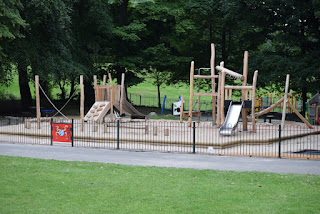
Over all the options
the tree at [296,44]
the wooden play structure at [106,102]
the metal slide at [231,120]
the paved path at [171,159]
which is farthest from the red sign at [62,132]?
the tree at [296,44]

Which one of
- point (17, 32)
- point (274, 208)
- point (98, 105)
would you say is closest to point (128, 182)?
point (274, 208)

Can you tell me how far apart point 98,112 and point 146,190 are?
16.4 meters

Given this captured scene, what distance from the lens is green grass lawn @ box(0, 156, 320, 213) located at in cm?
1004

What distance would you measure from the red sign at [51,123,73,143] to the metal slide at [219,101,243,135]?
7.26 metres

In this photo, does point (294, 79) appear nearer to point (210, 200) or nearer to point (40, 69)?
point (40, 69)

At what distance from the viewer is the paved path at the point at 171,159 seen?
49.2 ft

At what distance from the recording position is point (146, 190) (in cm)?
1152

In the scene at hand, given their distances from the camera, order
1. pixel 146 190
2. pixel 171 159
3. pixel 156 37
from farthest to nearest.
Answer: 1. pixel 156 37
2. pixel 171 159
3. pixel 146 190

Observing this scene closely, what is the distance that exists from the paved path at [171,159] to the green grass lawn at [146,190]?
1151 mm

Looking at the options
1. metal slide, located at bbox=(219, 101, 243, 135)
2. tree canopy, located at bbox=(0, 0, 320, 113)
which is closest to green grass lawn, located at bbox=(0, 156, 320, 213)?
metal slide, located at bbox=(219, 101, 243, 135)

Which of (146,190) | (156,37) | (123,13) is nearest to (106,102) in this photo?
(146,190)

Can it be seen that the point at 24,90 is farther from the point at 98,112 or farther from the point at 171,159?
the point at 171,159

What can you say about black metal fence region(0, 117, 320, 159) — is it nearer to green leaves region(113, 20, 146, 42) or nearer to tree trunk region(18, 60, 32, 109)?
tree trunk region(18, 60, 32, 109)

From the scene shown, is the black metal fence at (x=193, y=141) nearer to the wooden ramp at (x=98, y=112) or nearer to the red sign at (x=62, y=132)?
the red sign at (x=62, y=132)
